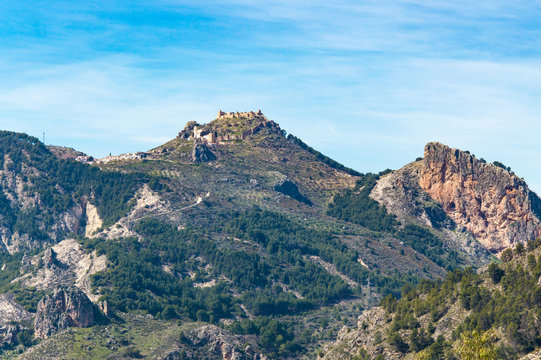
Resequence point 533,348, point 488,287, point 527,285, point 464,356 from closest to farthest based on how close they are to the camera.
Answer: point 464,356, point 533,348, point 527,285, point 488,287

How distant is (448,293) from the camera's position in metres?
194

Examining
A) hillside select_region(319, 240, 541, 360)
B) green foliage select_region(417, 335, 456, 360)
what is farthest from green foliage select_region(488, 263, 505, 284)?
green foliage select_region(417, 335, 456, 360)

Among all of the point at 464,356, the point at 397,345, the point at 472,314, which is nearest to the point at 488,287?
the point at 472,314

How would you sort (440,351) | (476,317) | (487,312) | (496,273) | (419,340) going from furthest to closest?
(496,273)
(419,340)
(476,317)
(440,351)
(487,312)

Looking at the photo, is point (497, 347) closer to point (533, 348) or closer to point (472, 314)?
point (533, 348)

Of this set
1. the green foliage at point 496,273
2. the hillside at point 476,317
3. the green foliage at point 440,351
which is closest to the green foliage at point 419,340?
the hillside at point 476,317

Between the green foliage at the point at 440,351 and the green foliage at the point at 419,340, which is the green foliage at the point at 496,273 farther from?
the green foliage at the point at 419,340

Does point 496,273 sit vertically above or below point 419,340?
above

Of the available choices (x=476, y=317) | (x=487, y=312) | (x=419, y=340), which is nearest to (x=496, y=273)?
(x=476, y=317)

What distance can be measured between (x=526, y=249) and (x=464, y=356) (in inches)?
2514

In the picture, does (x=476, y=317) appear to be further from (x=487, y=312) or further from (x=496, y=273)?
(x=496, y=273)

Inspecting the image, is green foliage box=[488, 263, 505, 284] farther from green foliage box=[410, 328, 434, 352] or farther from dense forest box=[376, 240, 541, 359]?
green foliage box=[410, 328, 434, 352]

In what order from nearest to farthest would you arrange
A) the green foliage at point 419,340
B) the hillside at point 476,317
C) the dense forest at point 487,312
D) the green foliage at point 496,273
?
the dense forest at point 487,312 → the hillside at point 476,317 → the green foliage at point 419,340 → the green foliage at point 496,273

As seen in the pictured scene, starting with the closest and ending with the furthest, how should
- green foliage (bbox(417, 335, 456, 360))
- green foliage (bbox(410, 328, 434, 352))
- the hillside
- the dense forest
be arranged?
the dense forest
the hillside
green foliage (bbox(417, 335, 456, 360))
green foliage (bbox(410, 328, 434, 352))
